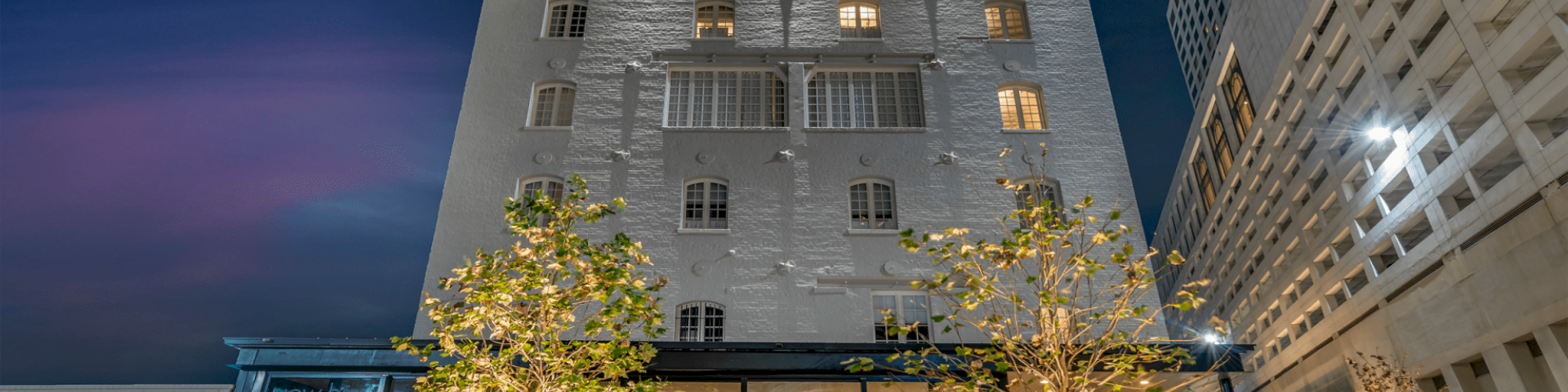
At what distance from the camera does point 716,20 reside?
21.3 meters

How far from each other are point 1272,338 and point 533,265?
40012 mm

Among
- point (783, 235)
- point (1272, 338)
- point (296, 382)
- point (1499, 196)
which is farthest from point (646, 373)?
point (1272, 338)

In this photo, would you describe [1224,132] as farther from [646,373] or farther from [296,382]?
[296,382]

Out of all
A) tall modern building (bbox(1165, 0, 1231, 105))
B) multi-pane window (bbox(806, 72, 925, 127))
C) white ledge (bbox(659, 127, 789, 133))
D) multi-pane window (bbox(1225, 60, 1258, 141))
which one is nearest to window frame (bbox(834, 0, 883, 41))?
multi-pane window (bbox(806, 72, 925, 127))

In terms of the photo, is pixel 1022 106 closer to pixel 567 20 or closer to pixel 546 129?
pixel 546 129

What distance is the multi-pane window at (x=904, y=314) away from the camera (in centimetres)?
1638

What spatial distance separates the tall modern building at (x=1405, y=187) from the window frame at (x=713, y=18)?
1316cm

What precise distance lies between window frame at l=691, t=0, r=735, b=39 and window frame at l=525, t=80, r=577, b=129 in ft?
11.7

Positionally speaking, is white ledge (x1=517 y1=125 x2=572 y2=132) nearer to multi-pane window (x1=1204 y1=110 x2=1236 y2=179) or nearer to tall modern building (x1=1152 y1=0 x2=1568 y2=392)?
tall modern building (x1=1152 y1=0 x2=1568 y2=392)

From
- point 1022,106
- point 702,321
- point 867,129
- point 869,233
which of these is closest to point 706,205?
point 702,321

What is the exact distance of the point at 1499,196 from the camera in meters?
19.5

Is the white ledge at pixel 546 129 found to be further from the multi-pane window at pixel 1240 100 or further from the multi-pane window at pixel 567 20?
the multi-pane window at pixel 1240 100

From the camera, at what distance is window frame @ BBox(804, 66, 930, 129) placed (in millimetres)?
19438

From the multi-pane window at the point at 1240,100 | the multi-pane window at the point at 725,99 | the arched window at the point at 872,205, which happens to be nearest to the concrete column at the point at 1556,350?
the arched window at the point at 872,205
